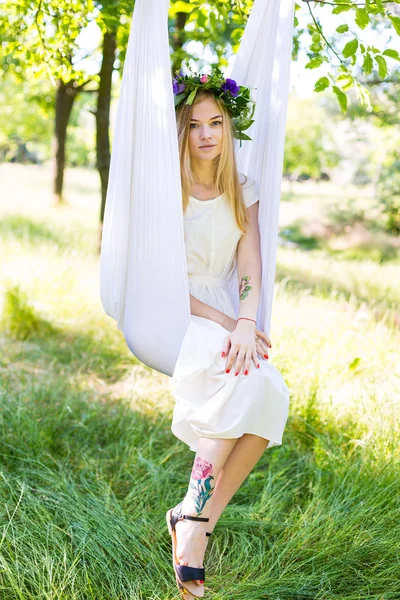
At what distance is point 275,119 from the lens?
2.07 metres

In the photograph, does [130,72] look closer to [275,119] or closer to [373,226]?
[275,119]

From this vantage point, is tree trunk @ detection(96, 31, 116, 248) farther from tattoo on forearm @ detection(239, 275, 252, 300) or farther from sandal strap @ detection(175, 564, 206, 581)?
sandal strap @ detection(175, 564, 206, 581)

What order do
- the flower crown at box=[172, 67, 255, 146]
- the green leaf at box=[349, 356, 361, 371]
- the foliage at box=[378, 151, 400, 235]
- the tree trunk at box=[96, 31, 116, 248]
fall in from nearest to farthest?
the flower crown at box=[172, 67, 255, 146] < the green leaf at box=[349, 356, 361, 371] < the tree trunk at box=[96, 31, 116, 248] < the foliage at box=[378, 151, 400, 235]

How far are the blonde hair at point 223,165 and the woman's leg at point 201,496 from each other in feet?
2.35

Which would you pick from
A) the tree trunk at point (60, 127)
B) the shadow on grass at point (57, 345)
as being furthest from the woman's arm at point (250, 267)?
the tree trunk at point (60, 127)

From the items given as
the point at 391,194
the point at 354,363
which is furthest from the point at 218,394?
the point at 391,194

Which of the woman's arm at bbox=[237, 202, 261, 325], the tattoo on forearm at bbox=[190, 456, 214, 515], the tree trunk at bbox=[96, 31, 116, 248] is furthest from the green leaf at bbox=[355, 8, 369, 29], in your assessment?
the tree trunk at bbox=[96, 31, 116, 248]

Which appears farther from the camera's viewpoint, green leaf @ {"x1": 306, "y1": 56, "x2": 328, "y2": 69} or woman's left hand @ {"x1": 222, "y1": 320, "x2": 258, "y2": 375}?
green leaf @ {"x1": 306, "y1": 56, "x2": 328, "y2": 69}

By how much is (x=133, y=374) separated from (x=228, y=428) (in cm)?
172

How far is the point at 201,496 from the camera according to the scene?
5.57 feet

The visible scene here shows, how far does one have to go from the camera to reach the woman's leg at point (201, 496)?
5.49ft

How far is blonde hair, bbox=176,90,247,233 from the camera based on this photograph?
2.03 meters

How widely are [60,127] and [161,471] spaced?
26.6ft

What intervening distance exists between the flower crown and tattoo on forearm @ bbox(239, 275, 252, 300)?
48 centimetres
